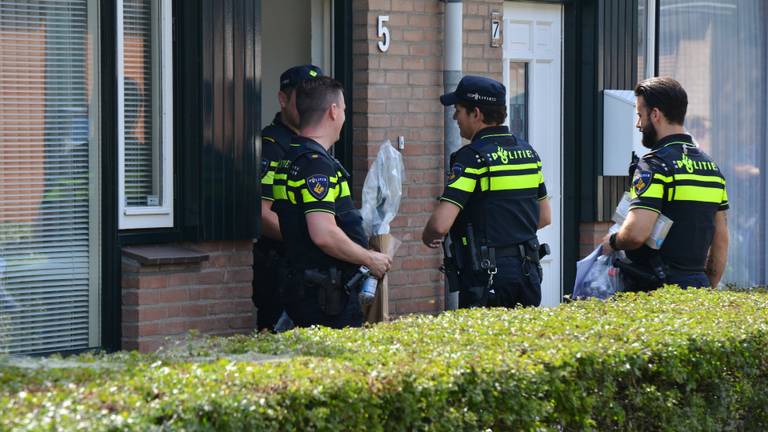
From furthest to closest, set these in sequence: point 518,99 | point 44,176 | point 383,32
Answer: point 518,99 < point 383,32 < point 44,176

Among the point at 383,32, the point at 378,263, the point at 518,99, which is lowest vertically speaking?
the point at 378,263

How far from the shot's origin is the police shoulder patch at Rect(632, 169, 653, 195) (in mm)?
6961

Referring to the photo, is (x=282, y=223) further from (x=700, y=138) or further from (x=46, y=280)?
(x=700, y=138)

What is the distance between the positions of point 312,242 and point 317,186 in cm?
32

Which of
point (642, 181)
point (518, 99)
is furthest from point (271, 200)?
point (518, 99)

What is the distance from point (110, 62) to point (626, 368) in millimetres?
3630

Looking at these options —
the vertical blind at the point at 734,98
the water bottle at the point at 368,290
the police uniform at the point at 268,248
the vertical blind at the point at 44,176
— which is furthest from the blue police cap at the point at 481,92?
the vertical blind at the point at 734,98

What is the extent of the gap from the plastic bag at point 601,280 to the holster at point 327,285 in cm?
148

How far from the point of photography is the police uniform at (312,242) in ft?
21.0

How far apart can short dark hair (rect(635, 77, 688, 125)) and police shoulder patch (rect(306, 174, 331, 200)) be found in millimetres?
1977

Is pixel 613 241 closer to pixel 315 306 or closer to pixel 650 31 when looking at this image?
pixel 315 306

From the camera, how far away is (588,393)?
465cm

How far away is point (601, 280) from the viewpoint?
730 centimetres

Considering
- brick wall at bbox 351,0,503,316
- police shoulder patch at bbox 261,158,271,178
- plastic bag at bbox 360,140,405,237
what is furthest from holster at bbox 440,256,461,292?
brick wall at bbox 351,0,503,316
